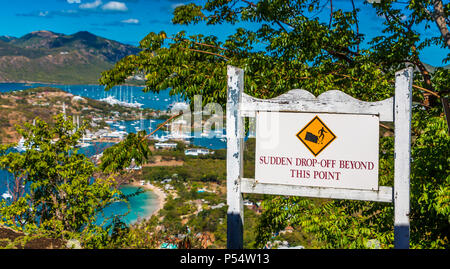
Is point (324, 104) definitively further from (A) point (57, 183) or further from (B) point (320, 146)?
(A) point (57, 183)

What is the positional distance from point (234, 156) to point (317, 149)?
0.72 m

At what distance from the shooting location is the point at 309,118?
9.76 ft

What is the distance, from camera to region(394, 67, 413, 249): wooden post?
277 centimetres

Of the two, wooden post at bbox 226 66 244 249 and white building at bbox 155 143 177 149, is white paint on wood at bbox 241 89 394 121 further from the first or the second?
white building at bbox 155 143 177 149

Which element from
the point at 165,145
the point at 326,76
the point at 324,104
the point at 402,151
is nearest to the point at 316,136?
the point at 324,104

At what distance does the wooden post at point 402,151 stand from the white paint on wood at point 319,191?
10 cm

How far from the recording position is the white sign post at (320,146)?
2.80 meters

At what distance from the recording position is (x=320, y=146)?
116 inches

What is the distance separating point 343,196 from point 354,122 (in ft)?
2.03

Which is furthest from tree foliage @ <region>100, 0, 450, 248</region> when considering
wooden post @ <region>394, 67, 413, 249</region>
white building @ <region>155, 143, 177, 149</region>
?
white building @ <region>155, 143, 177, 149</region>

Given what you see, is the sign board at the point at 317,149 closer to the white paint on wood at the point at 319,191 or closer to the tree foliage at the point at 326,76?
the white paint on wood at the point at 319,191

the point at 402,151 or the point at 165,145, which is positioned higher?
the point at 402,151

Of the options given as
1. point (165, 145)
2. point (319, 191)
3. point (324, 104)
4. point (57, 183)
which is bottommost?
point (165, 145)
